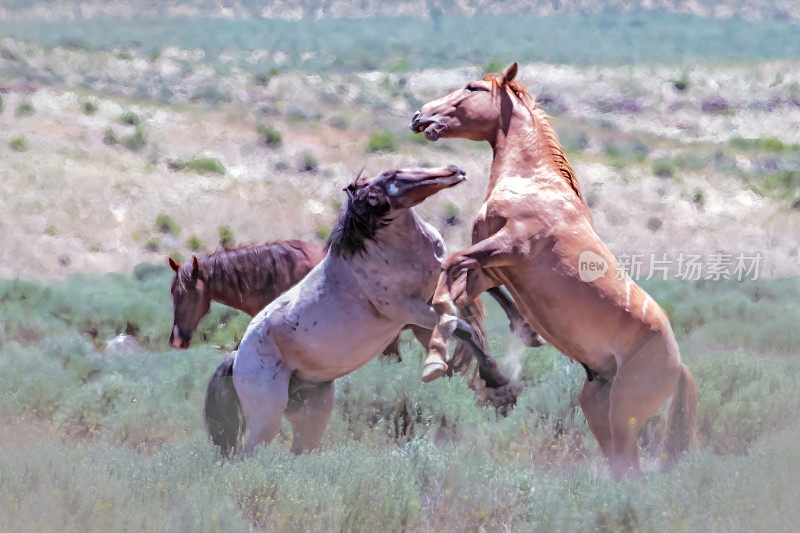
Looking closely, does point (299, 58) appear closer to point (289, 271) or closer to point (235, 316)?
point (235, 316)

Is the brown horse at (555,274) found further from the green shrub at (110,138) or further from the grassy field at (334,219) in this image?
the green shrub at (110,138)

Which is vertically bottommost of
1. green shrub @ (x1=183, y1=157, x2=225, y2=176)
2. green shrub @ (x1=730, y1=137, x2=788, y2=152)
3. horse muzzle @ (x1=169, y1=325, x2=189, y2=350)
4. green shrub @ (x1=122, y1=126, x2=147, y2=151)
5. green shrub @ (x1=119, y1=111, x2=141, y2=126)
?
green shrub @ (x1=183, y1=157, x2=225, y2=176)

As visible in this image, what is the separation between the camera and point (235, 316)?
43.3 ft

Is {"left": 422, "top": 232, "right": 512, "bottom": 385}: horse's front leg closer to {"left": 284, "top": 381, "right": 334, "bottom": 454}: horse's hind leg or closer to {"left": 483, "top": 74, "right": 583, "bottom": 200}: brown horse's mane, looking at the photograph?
{"left": 483, "top": 74, "right": 583, "bottom": 200}: brown horse's mane

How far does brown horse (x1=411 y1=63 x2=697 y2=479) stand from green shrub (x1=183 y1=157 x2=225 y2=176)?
2059 cm

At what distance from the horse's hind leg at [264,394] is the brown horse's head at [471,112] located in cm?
171

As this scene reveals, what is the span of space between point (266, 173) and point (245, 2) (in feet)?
14.4

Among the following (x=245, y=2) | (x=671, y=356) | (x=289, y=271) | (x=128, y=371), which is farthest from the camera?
(x=245, y=2)

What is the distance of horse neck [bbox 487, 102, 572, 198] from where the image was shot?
5957mm

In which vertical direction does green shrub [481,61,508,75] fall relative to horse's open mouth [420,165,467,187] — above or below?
below

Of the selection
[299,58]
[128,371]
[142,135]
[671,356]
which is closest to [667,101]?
[299,58]

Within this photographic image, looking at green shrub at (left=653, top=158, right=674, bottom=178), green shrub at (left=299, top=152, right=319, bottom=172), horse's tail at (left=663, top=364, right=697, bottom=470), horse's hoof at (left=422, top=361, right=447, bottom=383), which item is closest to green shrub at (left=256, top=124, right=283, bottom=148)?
green shrub at (left=299, top=152, right=319, bottom=172)

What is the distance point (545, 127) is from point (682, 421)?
6.56 feet

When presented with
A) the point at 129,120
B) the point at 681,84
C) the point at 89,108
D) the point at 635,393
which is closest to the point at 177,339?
the point at 635,393
